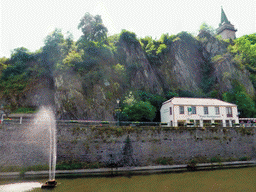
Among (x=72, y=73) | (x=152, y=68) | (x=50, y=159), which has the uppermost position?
(x=152, y=68)

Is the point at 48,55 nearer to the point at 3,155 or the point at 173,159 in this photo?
the point at 3,155

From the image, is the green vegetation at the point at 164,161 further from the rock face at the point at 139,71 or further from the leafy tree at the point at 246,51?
the leafy tree at the point at 246,51

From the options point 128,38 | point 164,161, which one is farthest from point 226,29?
point 164,161

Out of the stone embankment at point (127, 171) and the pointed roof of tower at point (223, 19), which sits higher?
the pointed roof of tower at point (223, 19)

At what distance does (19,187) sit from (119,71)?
3170 cm

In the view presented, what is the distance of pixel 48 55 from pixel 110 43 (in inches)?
641

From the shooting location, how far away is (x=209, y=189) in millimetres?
13648

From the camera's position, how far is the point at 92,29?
45.8 m

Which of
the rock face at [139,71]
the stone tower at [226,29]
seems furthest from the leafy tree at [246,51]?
the rock face at [139,71]

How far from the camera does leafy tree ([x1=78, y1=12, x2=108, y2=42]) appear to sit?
44938 millimetres

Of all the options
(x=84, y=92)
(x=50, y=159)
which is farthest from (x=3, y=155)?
(x=84, y=92)

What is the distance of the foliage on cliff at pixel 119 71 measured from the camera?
34.8 m

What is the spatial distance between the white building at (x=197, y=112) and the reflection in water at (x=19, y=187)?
71.9ft

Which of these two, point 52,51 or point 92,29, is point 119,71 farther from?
point 52,51
